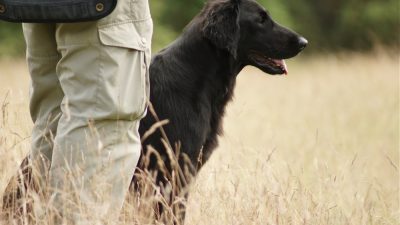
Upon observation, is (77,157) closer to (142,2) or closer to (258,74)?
(142,2)

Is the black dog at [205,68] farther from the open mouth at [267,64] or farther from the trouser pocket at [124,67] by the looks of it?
the trouser pocket at [124,67]

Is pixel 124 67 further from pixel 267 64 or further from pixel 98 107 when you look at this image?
pixel 267 64

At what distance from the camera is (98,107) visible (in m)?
2.89

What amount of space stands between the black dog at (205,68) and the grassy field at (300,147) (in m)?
0.25

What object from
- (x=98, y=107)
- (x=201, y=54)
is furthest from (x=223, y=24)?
(x=98, y=107)

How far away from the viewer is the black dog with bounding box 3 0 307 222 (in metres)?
3.70

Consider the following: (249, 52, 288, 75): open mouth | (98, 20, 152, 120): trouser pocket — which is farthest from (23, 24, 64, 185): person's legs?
(249, 52, 288, 75): open mouth

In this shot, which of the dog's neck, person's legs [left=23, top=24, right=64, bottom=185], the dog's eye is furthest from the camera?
the dog's eye

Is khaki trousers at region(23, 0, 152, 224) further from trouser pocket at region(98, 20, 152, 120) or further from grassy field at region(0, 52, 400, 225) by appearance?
grassy field at region(0, 52, 400, 225)


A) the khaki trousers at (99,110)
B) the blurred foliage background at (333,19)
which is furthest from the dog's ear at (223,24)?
the blurred foliage background at (333,19)

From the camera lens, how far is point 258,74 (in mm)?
14000

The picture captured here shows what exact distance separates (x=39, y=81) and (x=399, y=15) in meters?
20.9

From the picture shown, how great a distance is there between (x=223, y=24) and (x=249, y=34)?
0.29 m

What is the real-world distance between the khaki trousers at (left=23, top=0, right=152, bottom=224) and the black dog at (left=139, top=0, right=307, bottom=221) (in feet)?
1.80
